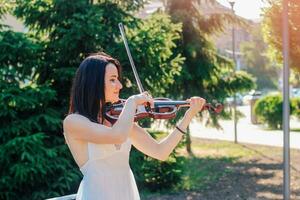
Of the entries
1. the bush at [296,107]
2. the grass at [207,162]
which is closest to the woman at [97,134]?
the grass at [207,162]

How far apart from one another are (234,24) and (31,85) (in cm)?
574

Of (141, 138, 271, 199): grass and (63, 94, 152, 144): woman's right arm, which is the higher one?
(63, 94, 152, 144): woman's right arm

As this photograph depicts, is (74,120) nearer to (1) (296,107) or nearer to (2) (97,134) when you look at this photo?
(2) (97,134)

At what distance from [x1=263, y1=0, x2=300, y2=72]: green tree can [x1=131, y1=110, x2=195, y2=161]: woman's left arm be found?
351cm

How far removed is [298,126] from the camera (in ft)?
54.5

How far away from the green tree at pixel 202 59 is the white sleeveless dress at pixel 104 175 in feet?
23.3

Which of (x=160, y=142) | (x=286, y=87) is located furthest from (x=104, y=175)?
(x=286, y=87)

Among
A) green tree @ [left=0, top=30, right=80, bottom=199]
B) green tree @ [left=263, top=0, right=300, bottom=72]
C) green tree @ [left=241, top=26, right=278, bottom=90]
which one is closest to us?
green tree @ [left=0, top=30, right=80, bottom=199]

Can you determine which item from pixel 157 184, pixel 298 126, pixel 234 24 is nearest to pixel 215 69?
pixel 234 24

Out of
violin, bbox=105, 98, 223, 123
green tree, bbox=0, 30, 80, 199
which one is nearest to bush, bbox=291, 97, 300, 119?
green tree, bbox=0, 30, 80, 199

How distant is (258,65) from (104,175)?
41.8 meters

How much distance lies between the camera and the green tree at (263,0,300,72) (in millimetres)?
5594

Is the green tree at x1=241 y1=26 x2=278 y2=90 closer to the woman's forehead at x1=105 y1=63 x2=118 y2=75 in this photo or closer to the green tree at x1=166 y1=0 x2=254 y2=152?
the green tree at x1=166 y1=0 x2=254 y2=152

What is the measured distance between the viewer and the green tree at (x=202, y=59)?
968 centimetres
